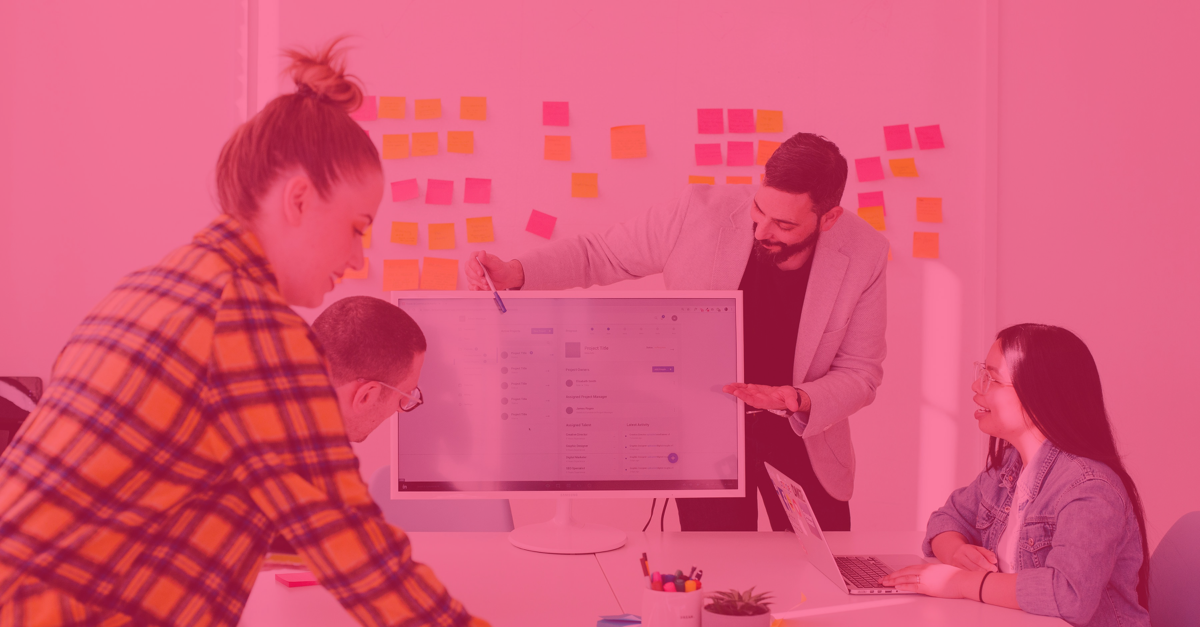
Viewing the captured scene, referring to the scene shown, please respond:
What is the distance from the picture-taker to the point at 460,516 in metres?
2.06

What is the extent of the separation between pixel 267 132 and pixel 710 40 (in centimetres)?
215

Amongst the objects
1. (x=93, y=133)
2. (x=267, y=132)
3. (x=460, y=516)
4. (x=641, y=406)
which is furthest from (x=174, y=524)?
(x=93, y=133)

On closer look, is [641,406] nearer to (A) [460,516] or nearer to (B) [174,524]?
(A) [460,516]

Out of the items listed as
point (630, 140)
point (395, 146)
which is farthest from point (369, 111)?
point (630, 140)

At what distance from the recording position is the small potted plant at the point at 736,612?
1144mm

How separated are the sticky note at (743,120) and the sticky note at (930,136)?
21.0 inches

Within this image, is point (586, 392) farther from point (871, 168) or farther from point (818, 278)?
point (871, 168)

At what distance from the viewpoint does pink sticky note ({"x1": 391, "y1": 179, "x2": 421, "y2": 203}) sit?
9.24 ft

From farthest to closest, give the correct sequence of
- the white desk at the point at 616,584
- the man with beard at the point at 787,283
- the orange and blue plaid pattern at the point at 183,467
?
the man with beard at the point at 787,283
the white desk at the point at 616,584
the orange and blue plaid pattern at the point at 183,467

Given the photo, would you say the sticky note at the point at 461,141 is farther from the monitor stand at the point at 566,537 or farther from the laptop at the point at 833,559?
the laptop at the point at 833,559

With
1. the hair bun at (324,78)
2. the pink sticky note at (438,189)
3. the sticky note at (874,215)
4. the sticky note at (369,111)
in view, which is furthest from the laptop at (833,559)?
the sticky note at (369,111)

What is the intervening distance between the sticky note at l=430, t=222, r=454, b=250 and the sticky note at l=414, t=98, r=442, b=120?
1.14 feet

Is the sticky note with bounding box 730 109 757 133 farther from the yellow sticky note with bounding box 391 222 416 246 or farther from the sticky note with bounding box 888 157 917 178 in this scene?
the yellow sticky note with bounding box 391 222 416 246

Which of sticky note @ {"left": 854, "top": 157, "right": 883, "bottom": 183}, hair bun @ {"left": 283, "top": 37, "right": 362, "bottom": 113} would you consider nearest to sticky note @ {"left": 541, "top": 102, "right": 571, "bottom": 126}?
sticky note @ {"left": 854, "top": 157, "right": 883, "bottom": 183}
